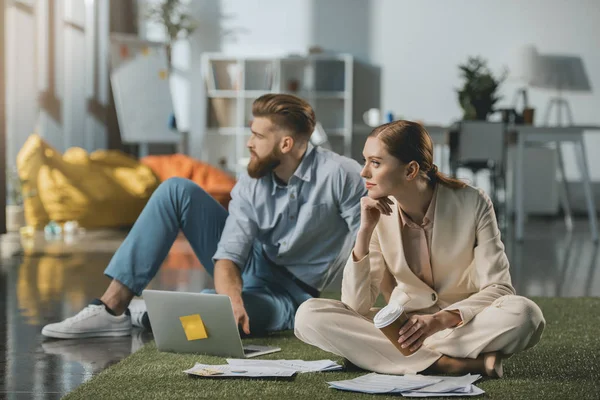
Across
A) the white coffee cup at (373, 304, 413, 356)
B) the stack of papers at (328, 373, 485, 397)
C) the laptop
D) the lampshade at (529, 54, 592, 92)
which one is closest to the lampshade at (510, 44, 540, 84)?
the lampshade at (529, 54, 592, 92)

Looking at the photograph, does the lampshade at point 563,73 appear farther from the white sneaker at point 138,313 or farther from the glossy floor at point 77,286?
the white sneaker at point 138,313

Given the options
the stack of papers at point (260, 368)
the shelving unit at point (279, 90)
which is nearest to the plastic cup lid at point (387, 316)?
the stack of papers at point (260, 368)

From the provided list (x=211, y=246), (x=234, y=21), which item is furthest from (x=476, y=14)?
(x=211, y=246)

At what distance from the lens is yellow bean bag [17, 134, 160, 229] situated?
682cm

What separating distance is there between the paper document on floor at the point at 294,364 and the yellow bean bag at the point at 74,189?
191 inches

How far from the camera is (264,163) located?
2.63 m

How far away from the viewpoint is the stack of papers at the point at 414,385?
1896 millimetres

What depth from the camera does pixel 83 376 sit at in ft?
7.33

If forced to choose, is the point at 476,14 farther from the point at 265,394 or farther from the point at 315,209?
the point at 265,394

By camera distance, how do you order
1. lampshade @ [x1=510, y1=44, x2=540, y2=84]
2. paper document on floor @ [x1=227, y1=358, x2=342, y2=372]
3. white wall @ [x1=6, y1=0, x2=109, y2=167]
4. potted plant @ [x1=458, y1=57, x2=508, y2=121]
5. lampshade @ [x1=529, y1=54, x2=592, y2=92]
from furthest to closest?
lampshade @ [x1=529, y1=54, x2=592, y2=92] < lampshade @ [x1=510, y1=44, x2=540, y2=84] < white wall @ [x1=6, y1=0, x2=109, y2=167] < potted plant @ [x1=458, y1=57, x2=508, y2=121] < paper document on floor @ [x1=227, y1=358, x2=342, y2=372]

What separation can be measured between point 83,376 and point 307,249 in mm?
813

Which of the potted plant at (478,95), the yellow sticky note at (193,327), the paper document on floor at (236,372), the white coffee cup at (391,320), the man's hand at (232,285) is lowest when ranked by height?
the paper document on floor at (236,372)

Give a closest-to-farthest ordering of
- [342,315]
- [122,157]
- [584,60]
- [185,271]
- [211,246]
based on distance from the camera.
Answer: [342,315], [211,246], [185,271], [122,157], [584,60]

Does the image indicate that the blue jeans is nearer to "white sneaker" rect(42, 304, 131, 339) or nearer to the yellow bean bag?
"white sneaker" rect(42, 304, 131, 339)
